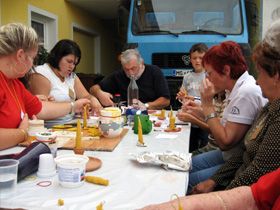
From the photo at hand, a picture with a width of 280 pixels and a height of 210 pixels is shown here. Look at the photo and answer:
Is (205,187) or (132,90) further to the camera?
(132,90)

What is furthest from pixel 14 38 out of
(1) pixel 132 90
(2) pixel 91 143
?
(1) pixel 132 90

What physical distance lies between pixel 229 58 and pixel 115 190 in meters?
1.11

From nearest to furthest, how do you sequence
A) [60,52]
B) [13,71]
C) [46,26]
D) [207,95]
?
1. [13,71]
2. [207,95]
3. [60,52]
4. [46,26]

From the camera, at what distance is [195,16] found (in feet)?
16.2

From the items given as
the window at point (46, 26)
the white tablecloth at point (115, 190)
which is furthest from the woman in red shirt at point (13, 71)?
the window at point (46, 26)

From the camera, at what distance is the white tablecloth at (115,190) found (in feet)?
3.62

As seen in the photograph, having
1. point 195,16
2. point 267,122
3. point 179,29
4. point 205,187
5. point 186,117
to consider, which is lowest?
point 205,187

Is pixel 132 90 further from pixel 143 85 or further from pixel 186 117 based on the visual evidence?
pixel 186 117

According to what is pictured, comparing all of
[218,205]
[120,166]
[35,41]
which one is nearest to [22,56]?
[35,41]

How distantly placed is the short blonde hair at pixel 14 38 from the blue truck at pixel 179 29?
10.4 feet

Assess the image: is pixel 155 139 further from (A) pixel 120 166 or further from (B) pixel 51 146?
(B) pixel 51 146

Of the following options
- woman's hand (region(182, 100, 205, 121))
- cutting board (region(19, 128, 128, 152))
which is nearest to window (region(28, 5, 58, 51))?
woman's hand (region(182, 100, 205, 121))

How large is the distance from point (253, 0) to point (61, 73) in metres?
3.48

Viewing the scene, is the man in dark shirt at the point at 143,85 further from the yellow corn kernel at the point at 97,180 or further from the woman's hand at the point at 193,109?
the yellow corn kernel at the point at 97,180
